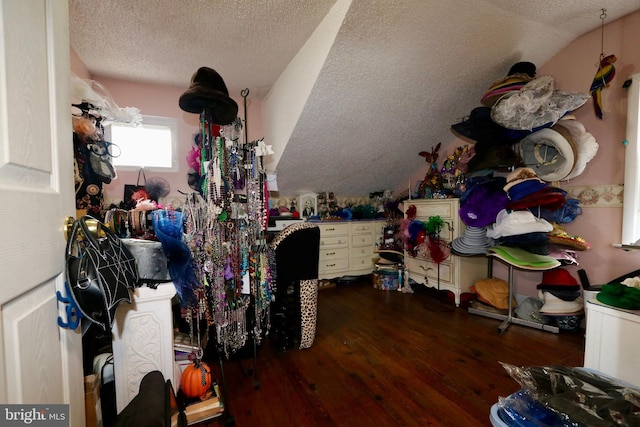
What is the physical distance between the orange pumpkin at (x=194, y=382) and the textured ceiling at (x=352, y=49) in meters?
2.21

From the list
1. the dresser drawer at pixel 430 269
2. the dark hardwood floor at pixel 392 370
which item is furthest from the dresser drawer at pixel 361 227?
the dark hardwood floor at pixel 392 370

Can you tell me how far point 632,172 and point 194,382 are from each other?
11.2ft

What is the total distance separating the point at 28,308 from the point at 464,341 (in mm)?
2497

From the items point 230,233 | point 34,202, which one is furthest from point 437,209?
point 34,202

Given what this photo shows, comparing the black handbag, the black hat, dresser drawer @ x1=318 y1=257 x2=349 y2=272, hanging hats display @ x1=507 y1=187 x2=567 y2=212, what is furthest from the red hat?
the black handbag

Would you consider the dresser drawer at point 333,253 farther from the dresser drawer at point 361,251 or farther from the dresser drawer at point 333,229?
the dresser drawer at point 333,229

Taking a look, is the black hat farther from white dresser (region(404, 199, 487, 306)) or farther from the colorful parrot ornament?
white dresser (region(404, 199, 487, 306))

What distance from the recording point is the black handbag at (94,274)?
0.64m

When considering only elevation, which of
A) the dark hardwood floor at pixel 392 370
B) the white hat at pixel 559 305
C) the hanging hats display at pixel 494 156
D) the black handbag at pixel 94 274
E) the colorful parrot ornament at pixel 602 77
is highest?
the colorful parrot ornament at pixel 602 77

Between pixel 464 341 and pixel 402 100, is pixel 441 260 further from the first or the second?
pixel 402 100

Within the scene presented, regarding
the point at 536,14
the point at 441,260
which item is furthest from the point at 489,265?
the point at 536,14

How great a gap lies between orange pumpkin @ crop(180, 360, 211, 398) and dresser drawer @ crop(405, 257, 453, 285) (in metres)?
2.53

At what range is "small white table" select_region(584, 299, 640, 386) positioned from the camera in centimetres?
122

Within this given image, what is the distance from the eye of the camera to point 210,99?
1.54 metres
